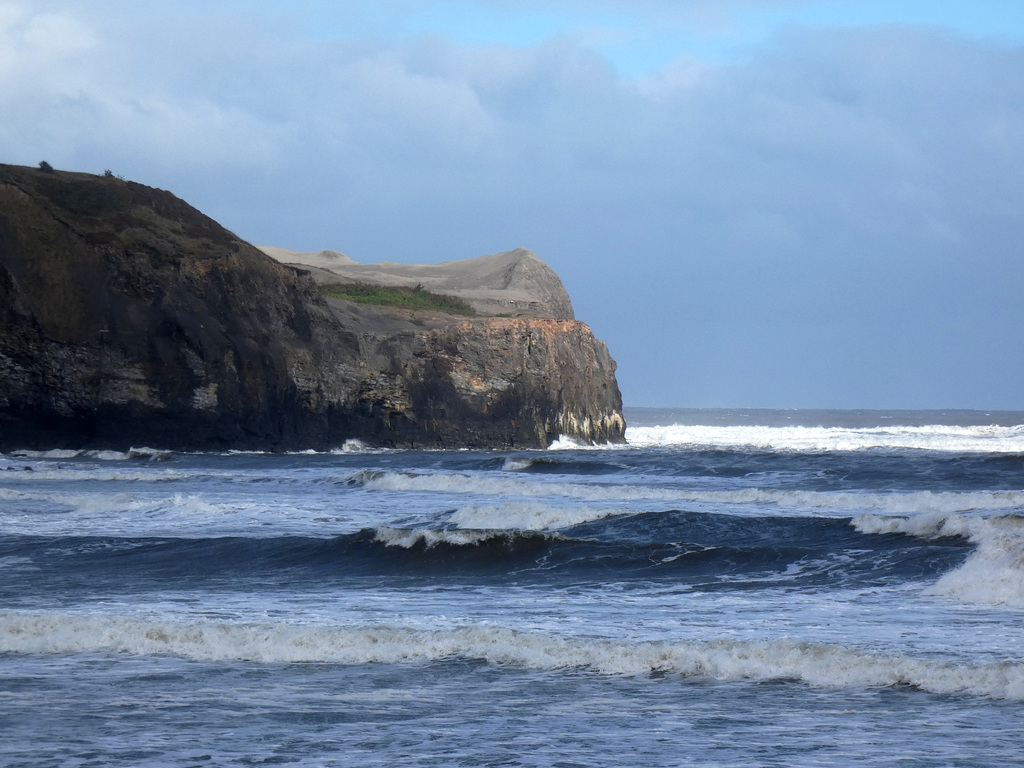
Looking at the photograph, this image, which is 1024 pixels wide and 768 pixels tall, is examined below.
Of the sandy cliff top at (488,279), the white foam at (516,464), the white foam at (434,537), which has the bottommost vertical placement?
the white foam at (434,537)

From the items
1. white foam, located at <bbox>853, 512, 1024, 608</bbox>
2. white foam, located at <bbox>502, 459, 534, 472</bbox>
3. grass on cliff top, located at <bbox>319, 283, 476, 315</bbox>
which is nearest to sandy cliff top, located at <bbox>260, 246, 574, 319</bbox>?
grass on cliff top, located at <bbox>319, 283, 476, 315</bbox>

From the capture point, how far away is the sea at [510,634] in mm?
6293

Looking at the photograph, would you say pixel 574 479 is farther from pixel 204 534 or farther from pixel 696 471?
pixel 204 534

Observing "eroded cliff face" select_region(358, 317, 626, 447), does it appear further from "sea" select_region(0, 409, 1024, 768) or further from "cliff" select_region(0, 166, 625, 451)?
"sea" select_region(0, 409, 1024, 768)

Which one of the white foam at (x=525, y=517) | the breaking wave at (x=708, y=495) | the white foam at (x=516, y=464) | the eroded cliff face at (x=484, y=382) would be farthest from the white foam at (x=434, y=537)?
the eroded cliff face at (x=484, y=382)

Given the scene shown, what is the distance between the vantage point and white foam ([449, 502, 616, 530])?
18531mm

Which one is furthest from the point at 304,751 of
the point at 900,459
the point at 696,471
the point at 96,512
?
the point at 900,459

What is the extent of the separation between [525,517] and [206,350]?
22.9m

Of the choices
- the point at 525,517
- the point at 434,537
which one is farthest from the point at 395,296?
the point at 434,537

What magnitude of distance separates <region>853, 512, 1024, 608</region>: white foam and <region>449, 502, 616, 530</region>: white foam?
4.70 m

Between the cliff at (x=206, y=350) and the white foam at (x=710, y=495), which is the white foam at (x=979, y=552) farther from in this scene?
the cliff at (x=206, y=350)

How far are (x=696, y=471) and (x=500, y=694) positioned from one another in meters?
26.9

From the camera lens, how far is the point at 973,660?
815 centimetres

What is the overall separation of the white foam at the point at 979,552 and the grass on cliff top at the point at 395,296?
38.4 meters
